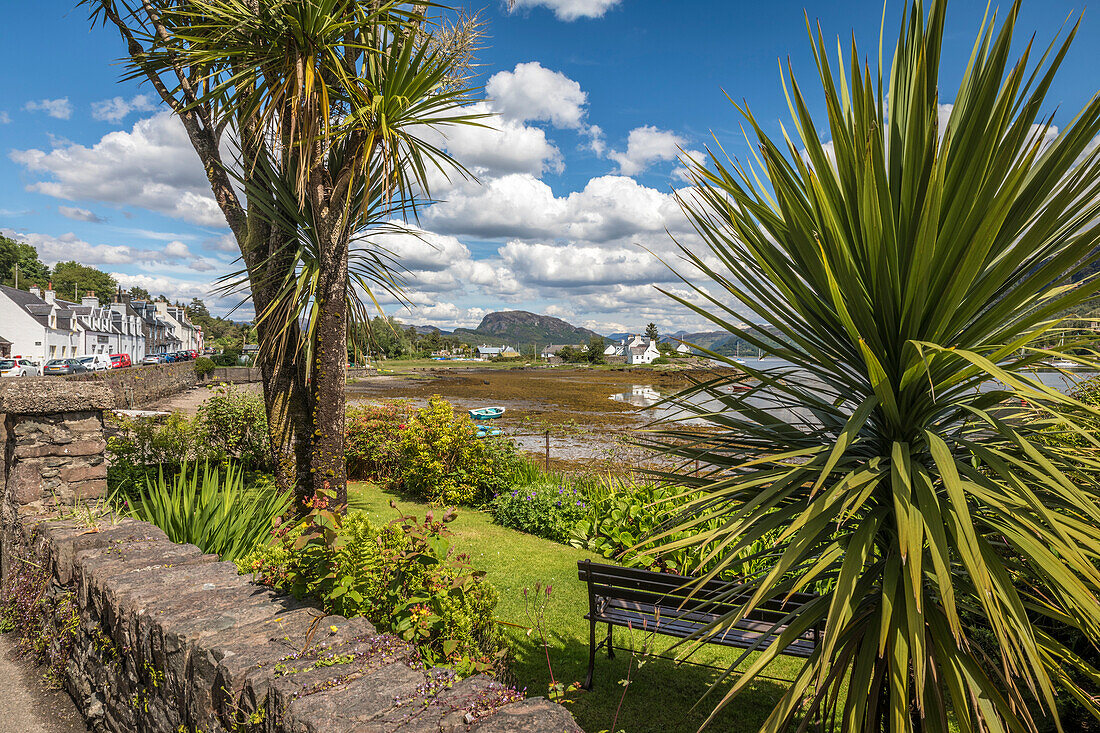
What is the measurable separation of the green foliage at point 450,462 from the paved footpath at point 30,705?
5342 millimetres

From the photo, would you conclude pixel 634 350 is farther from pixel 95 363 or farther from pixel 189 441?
pixel 189 441

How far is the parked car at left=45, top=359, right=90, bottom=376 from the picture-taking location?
31.6 meters

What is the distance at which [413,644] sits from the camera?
2480 mm

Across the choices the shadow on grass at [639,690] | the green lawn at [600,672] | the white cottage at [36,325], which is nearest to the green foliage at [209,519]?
the green lawn at [600,672]

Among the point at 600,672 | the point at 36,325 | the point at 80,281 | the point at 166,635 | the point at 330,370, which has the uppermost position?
the point at 80,281

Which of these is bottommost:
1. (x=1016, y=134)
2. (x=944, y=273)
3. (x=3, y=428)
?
(x=3, y=428)

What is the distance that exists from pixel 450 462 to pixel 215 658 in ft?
22.3

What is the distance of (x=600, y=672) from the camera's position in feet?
13.0

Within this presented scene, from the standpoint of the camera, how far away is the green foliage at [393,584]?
2578mm

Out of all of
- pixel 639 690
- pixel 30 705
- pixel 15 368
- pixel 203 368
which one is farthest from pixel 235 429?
pixel 203 368

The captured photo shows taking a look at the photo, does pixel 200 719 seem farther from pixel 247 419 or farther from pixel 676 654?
pixel 247 419

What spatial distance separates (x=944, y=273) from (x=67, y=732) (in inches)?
199

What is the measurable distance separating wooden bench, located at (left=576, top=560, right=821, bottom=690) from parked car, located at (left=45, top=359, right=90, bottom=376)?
3858 centimetres

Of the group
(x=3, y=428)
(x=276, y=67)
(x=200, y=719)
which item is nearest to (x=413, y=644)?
(x=200, y=719)
